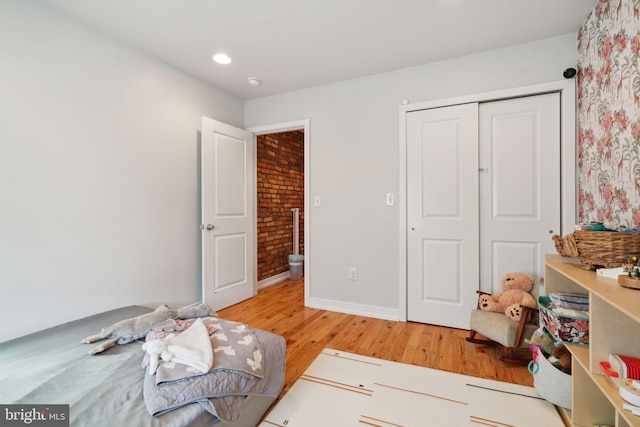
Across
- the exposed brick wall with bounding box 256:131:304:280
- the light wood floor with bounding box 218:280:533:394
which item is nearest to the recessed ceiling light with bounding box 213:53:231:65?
the exposed brick wall with bounding box 256:131:304:280

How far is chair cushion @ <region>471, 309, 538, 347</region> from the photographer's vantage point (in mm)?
1895

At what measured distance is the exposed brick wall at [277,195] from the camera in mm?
3975

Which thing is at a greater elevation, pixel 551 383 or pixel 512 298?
pixel 512 298

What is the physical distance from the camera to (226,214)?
3109mm

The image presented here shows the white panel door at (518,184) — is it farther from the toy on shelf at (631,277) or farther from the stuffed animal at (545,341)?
the toy on shelf at (631,277)

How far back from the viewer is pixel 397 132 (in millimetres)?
2725

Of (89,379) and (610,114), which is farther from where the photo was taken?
(610,114)

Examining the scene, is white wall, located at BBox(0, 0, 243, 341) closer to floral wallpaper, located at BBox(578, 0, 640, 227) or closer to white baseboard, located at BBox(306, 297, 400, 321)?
white baseboard, located at BBox(306, 297, 400, 321)

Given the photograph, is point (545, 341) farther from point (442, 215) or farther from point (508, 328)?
point (442, 215)

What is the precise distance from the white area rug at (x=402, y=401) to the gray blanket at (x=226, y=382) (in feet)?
0.69

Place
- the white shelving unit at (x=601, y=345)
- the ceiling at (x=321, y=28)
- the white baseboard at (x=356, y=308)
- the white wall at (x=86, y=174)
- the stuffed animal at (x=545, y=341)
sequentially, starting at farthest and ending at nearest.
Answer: the white baseboard at (x=356, y=308), the ceiling at (x=321, y=28), the white wall at (x=86, y=174), the stuffed animal at (x=545, y=341), the white shelving unit at (x=601, y=345)

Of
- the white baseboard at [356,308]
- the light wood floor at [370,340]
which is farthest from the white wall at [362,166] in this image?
the light wood floor at [370,340]

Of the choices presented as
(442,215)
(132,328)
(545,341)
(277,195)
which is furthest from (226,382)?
(277,195)

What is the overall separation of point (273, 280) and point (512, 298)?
295 centimetres
